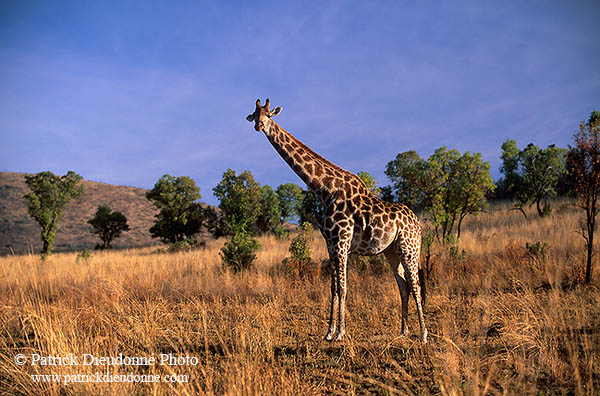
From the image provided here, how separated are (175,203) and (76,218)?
43.5m

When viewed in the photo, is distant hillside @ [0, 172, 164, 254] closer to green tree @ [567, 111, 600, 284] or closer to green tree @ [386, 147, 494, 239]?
green tree @ [386, 147, 494, 239]

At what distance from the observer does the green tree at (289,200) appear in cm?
4678

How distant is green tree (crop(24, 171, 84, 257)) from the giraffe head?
27580mm

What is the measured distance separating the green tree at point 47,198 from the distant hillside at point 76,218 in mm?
22892

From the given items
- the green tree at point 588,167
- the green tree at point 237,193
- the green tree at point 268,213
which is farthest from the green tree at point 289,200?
the green tree at point 588,167

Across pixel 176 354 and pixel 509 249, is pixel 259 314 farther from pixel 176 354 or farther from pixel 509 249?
pixel 509 249

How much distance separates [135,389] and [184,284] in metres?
6.45

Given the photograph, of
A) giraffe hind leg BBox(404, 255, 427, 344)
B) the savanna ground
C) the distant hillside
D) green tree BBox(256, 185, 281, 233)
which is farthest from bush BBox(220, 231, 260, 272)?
the distant hillside

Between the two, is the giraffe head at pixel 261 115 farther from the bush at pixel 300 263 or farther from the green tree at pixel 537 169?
the green tree at pixel 537 169

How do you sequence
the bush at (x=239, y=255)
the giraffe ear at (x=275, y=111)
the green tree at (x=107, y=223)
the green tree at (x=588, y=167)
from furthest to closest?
1. the green tree at (x=107, y=223)
2. the bush at (x=239, y=255)
3. the green tree at (x=588, y=167)
4. the giraffe ear at (x=275, y=111)

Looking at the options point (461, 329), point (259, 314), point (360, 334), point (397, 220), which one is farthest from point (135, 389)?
point (461, 329)

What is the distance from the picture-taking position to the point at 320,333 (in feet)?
19.4

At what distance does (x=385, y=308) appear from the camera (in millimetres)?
7020

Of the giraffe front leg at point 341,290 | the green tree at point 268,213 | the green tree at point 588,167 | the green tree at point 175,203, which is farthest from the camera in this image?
the green tree at point 268,213
